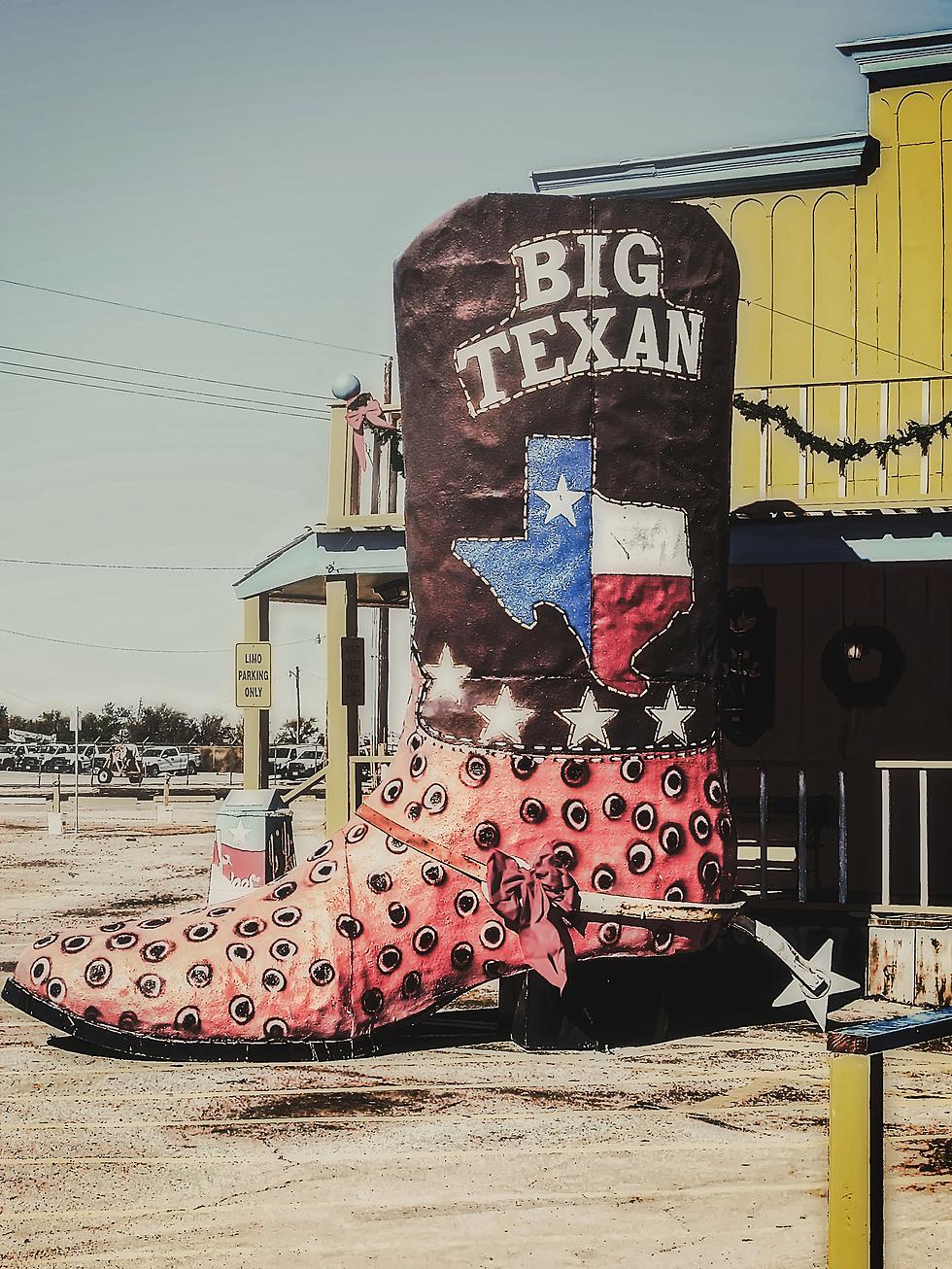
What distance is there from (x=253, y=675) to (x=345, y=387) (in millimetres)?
2636

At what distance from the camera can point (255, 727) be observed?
1080 cm

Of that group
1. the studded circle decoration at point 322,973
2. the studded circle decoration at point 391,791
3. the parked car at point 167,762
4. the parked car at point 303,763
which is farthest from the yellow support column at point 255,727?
the parked car at point 167,762

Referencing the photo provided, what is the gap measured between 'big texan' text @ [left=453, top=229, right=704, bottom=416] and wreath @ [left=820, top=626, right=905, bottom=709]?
13.9 feet

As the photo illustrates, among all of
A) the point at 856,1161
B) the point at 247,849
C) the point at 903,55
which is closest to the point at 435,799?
the point at 247,849

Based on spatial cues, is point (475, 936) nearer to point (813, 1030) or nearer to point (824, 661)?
point (813, 1030)

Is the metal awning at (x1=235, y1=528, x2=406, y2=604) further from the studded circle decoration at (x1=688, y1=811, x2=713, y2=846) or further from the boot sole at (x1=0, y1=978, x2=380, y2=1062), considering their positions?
the boot sole at (x1=0, y1=978, x2=380, y2=1062)

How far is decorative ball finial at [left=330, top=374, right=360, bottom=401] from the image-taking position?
879 centimetres

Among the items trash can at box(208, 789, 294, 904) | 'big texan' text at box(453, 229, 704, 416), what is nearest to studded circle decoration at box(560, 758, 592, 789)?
'big texan' text at box(453, 229, 704, 416)

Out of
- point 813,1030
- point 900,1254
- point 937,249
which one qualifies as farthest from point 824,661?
point 900,1254

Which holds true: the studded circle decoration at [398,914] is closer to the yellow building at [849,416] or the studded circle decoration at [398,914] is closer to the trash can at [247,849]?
the trash can at [247,849]

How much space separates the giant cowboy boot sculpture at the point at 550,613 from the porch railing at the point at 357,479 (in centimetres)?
229

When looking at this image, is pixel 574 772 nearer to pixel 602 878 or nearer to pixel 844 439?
pixel 602 878

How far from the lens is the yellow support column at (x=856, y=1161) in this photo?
2.18 metres

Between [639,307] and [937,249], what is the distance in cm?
455
